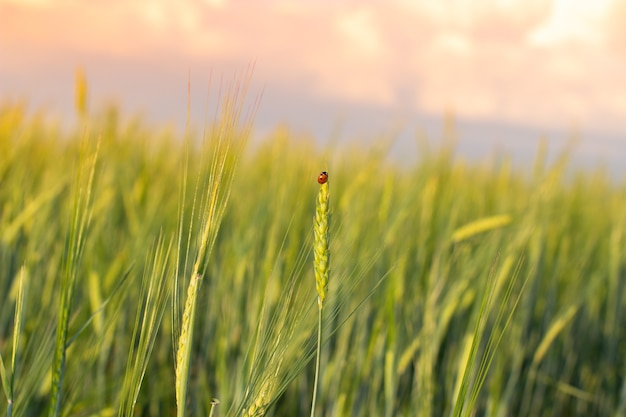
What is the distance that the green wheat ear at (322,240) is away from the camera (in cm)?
60

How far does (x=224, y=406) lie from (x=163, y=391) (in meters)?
0.47

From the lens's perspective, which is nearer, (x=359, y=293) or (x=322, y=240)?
(x=322, y=240)

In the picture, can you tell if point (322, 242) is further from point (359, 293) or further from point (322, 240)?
point (359, 293)

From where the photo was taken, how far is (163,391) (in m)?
1.58

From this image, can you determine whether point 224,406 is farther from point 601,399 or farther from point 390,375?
point 601,399

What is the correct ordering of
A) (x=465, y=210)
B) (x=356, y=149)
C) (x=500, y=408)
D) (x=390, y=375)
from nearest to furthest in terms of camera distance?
(x=390, y=375), (x=500, y=408), (x=465, y=210), (x=356, y=149)

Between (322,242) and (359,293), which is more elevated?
(322,242)

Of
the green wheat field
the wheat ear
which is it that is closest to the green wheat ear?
the wheat ear

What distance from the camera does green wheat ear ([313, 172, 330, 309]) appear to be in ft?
1.97

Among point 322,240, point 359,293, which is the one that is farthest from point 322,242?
point 359,293

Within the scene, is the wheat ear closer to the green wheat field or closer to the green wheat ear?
the green wheat ear

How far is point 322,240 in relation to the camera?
2.00ft

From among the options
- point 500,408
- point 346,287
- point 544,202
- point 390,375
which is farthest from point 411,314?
point 346,287

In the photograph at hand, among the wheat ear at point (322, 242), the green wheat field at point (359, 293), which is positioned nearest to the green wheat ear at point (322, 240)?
the wheat ear at point (322, 242)
